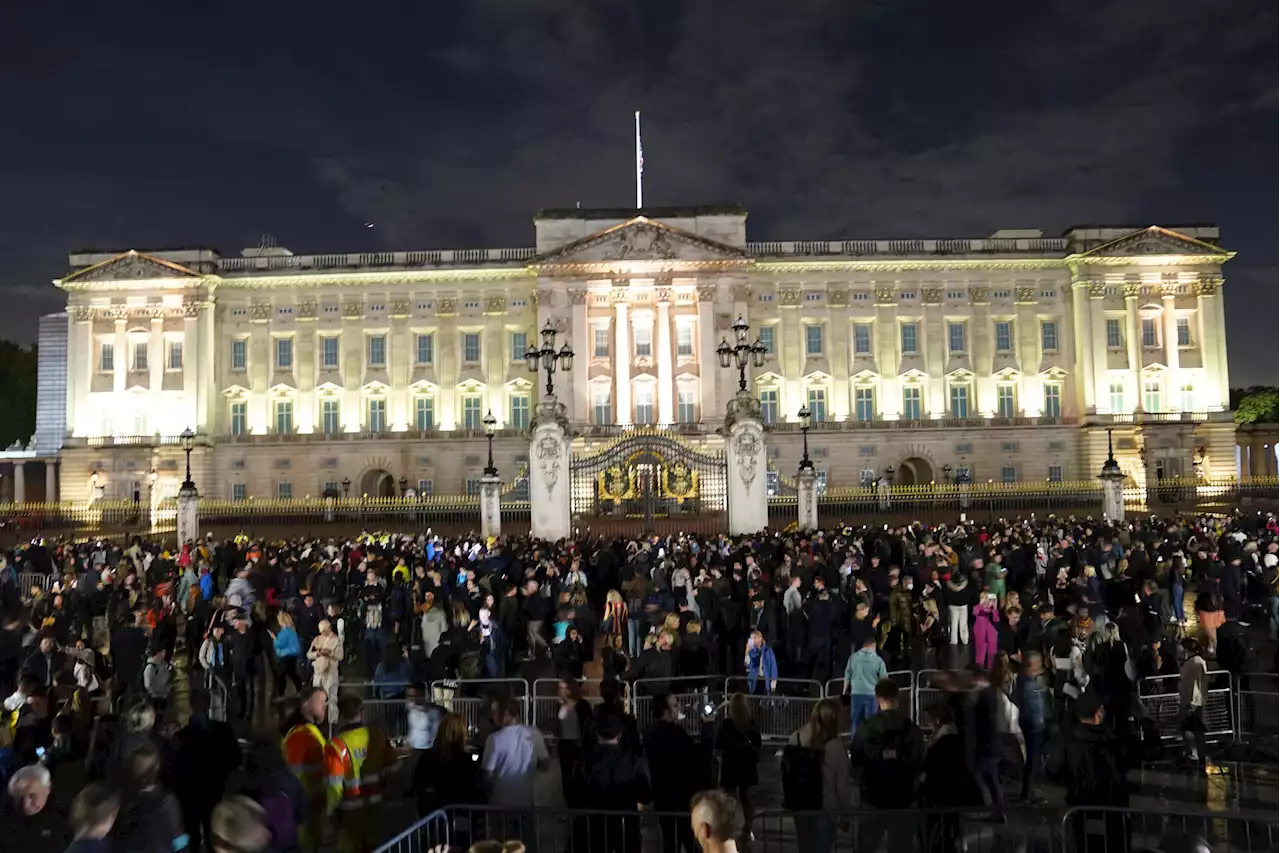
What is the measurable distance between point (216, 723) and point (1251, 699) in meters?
11.4

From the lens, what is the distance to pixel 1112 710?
23.9 ft

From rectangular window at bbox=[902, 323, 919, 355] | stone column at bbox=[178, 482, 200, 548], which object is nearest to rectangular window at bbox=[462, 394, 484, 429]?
stone column at bbox=[178, 482, 200, 548]

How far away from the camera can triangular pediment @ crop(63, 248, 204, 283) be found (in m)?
53.7

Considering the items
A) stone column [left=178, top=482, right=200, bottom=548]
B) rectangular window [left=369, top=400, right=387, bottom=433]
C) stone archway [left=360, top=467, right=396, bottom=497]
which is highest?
rectangular window [left=369, top=400, right=387, bottom=433]

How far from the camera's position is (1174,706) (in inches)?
419

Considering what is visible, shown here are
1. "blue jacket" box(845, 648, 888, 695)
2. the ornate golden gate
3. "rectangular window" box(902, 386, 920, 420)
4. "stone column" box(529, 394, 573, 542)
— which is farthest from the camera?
"rectangular window" box(902, 386, 920, 420)

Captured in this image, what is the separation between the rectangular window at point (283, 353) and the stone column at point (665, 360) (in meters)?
22.0

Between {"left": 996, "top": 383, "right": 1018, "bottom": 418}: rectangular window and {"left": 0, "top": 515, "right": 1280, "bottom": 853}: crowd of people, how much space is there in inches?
1243

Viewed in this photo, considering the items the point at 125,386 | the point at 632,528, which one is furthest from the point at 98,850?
the point at 125,386

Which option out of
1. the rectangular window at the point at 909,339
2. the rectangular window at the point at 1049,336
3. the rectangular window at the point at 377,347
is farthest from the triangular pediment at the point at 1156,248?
the rectangular window at the point at 377,347

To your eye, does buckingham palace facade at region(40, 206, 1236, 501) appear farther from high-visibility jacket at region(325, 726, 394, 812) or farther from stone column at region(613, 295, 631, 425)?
high-visibility jacket at region(325, 726, 394, 812)

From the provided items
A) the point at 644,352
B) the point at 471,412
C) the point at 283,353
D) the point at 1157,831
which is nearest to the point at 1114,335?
the point at 644,352

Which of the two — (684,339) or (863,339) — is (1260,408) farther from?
(684,339)

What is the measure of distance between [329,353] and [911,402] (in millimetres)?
34678
